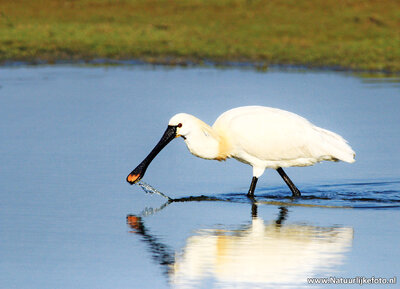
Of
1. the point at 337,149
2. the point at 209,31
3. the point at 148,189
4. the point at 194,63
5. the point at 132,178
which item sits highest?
the point at 337,149

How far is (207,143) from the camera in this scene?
9.40 meters

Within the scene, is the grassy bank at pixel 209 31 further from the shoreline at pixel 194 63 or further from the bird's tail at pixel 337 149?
the bird's tail at pixel 337 149

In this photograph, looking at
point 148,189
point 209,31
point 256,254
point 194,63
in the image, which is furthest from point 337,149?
point 209,31

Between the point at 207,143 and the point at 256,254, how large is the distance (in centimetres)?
244

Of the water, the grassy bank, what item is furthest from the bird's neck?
the grassy bank

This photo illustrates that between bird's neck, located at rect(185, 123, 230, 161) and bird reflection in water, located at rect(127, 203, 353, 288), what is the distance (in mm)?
1401

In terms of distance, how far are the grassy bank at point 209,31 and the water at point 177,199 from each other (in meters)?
3.78

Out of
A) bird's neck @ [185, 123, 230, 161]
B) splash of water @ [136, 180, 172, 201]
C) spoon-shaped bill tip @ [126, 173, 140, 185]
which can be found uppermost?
bird's neck @ [185, 123, 230, 161]

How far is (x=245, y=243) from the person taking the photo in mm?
7402

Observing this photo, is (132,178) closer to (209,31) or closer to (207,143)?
(207,143)

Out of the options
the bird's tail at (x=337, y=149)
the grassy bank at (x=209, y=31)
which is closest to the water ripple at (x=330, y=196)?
the bird's tail at (x=337, y=149)

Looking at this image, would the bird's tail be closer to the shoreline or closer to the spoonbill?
the spoonbill

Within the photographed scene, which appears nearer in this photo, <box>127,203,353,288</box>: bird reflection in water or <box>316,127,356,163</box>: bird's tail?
<box>127,203,353,288</box>: bird reflection in water

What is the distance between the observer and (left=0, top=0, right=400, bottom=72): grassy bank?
19578 millimetres
